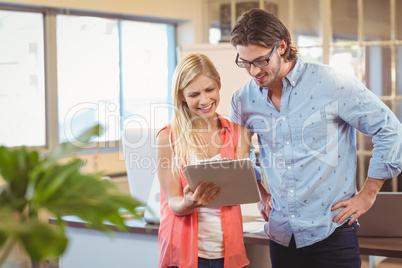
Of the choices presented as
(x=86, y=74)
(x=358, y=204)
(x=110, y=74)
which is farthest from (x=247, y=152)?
(x=110, y=74)

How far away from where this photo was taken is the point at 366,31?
455 cm

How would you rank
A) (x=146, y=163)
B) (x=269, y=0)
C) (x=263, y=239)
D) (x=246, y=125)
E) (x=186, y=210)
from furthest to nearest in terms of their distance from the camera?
(x=269, y=0) < (x=146, y=163) < (x=263, y=239) < (x=246, y=125) < (x=186, y=210)

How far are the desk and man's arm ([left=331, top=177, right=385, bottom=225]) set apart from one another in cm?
45

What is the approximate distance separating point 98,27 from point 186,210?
3321mm

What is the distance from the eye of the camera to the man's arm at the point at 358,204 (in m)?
1.73

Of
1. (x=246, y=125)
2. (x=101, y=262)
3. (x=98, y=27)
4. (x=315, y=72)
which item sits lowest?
(x=101, y=262)

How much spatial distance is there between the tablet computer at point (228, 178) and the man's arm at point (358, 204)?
277 mm

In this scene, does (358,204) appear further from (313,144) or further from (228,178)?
(228,178)

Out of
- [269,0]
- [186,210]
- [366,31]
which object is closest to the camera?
[186,210]

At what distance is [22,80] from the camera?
13.9 ft

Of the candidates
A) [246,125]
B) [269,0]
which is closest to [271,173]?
[246,125]

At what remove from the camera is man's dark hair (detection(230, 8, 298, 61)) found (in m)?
1.74

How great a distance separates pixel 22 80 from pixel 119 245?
2220mm

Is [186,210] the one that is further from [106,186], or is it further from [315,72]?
[106,186]
